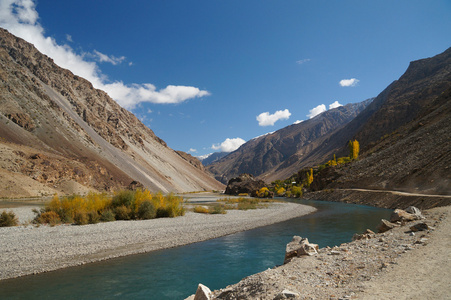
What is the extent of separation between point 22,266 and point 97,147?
80541 mm

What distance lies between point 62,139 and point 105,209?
2461 inches

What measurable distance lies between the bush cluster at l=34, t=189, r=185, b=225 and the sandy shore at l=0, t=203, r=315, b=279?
56.7 inches

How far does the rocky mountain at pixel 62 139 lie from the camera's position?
51.8 meters

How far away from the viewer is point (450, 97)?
56.0 meters

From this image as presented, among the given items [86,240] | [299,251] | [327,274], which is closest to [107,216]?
[86,240]

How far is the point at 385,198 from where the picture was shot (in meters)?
34.0

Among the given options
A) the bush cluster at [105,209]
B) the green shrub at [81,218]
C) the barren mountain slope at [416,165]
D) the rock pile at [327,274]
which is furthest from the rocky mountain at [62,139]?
the barren mountain slope at [416,165]

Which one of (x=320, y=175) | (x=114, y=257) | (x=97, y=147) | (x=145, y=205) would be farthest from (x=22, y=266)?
(x=97, y=147)

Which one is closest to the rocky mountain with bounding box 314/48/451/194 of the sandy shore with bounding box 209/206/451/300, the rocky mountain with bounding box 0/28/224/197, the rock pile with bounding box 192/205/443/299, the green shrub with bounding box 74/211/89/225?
the rock pile with bounding box 192/205/443/299

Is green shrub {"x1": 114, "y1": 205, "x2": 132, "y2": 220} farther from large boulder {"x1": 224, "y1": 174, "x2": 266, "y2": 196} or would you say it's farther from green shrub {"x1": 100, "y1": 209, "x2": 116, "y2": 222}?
large boulder {"x1": 224, "y1": 174, "x2": 266, "y2": 196}

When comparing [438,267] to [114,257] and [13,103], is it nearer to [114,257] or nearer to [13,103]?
[114,257]

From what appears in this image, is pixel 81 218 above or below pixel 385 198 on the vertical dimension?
above

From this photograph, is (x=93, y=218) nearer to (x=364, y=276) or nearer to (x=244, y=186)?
(x=364, y=276)

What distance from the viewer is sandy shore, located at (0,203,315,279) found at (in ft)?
35.6
